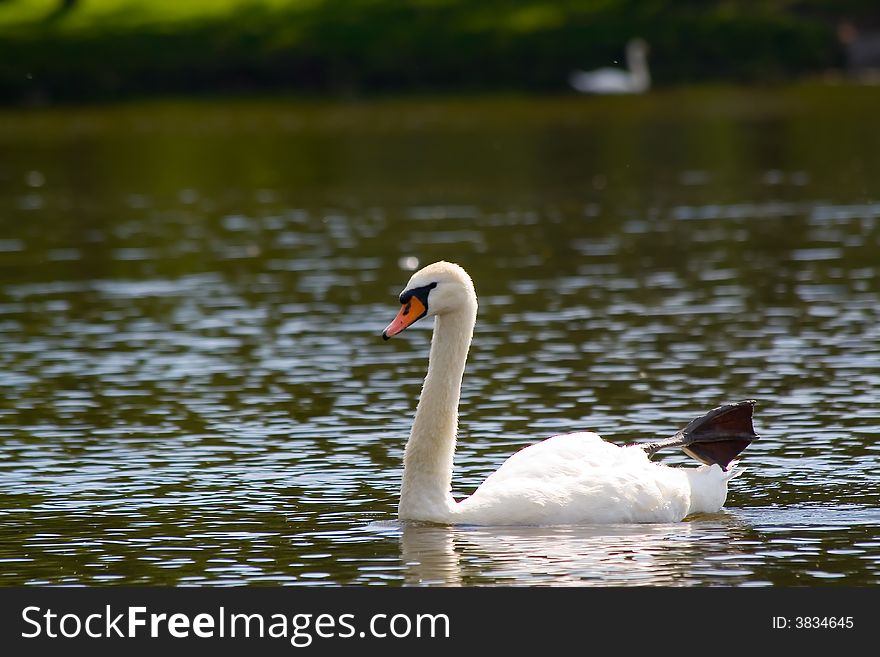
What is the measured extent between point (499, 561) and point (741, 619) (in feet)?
6.07

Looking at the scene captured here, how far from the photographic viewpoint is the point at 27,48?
280 ft

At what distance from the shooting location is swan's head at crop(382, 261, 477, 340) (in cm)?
1366

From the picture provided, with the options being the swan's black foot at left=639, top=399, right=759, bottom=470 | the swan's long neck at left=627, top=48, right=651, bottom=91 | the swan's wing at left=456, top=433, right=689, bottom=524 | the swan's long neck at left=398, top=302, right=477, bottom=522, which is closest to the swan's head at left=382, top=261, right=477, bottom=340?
the swan's long neck at left=398, top=302, right=477, bottom=522

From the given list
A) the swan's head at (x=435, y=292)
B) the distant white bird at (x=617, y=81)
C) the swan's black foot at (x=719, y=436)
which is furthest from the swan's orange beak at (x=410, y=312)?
the distant white bird at (x=617, y=81)

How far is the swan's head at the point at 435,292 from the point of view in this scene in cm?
1366

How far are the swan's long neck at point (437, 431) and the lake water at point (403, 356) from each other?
0.74 ft

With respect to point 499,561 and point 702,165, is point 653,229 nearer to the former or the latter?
point 702,165

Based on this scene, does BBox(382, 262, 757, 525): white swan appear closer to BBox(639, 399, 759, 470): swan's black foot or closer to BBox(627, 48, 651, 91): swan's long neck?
BBox(639, 399, 759, 470): swan's black foot

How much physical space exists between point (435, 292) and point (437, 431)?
3.07 feet

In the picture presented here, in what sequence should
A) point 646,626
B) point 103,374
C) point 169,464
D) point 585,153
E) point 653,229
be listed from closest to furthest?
point 646,626, point 169,464, point 103,374, point 653,229, point 585,153

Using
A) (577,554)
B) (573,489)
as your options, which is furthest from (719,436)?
(577,554)

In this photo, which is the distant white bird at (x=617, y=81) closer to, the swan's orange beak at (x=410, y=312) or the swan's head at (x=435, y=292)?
the swan's head at (x=435, y=292)

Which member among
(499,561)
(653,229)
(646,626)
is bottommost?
(646,626)

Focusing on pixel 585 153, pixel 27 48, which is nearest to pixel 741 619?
pixel 585 153
